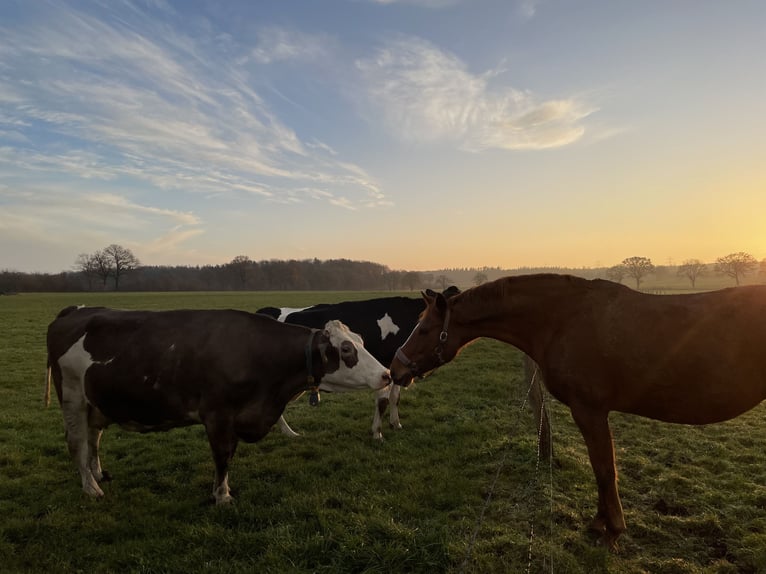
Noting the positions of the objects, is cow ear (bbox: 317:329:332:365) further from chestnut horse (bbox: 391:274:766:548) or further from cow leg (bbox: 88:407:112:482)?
cow leg (bbox: 88:407:112:482)

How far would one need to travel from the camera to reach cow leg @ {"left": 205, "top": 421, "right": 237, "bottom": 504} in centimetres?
476

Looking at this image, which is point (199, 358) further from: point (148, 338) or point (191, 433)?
point (191, 433)

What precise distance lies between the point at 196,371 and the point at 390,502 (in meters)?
2.59

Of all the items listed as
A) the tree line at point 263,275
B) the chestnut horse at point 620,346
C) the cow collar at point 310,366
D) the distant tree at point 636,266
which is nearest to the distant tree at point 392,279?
the tree line at point 263,275

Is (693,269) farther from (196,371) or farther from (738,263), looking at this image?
(196,371)

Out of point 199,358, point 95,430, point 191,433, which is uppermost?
point 199,358

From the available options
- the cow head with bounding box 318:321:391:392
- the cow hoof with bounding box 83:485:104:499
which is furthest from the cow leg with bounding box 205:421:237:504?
the cow hoof with bounding box 83:485:104:499

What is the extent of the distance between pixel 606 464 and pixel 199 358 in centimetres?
427

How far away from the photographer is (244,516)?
4625mm

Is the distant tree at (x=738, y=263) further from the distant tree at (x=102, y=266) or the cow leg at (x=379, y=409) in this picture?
the distant tree at (x=102, y=266)

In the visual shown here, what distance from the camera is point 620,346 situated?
399 centimetres

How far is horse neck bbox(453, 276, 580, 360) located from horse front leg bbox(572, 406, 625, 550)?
0.73m

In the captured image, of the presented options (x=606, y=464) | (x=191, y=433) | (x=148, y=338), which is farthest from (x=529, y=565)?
(x=191, y=433)

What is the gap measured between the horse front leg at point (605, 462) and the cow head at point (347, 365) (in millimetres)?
2084
